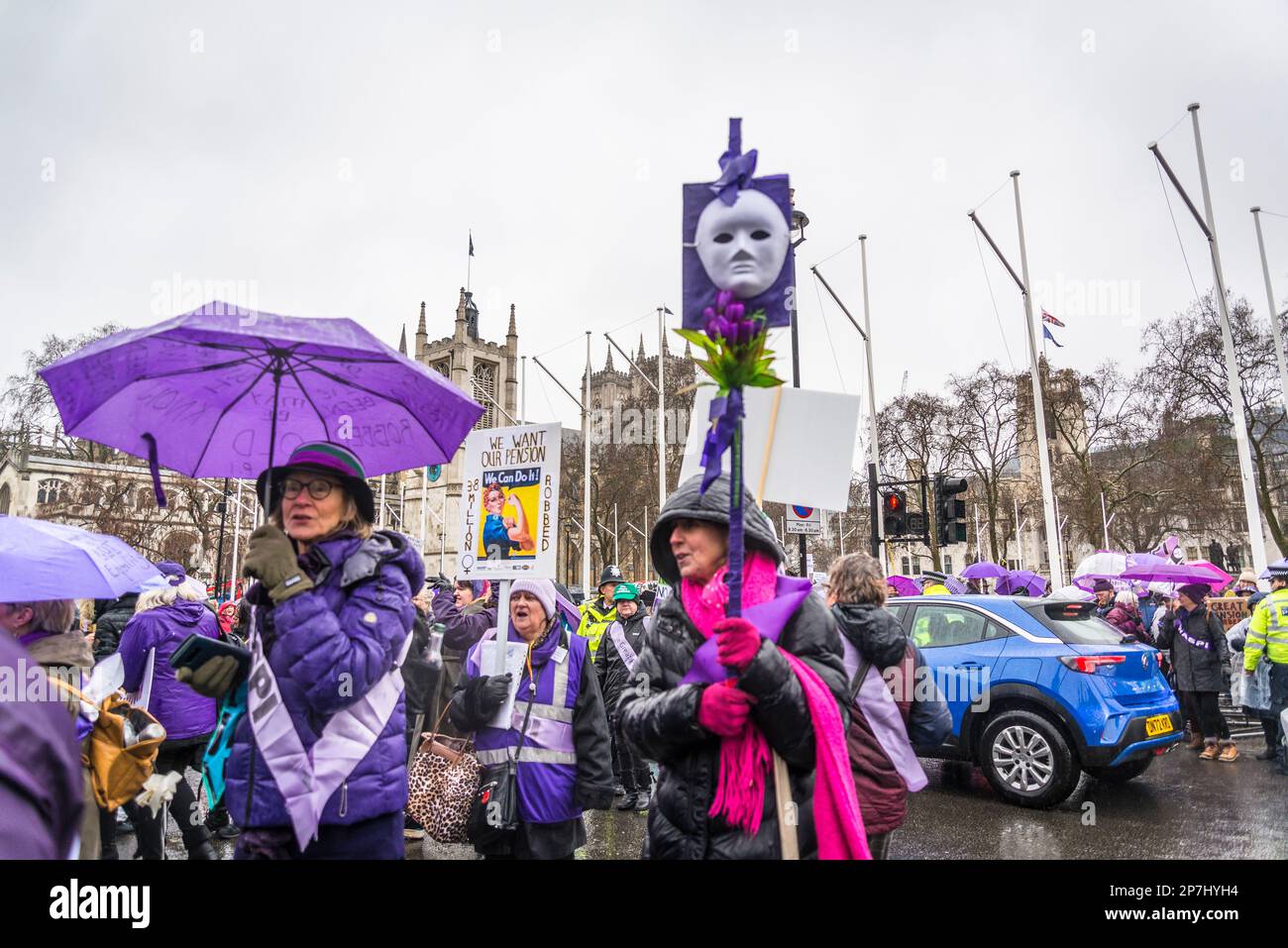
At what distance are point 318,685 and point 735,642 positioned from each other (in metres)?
1.28

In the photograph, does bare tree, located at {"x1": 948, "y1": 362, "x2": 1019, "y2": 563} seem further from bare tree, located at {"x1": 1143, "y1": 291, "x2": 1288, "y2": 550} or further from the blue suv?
the blue suv

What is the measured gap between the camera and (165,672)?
578cm

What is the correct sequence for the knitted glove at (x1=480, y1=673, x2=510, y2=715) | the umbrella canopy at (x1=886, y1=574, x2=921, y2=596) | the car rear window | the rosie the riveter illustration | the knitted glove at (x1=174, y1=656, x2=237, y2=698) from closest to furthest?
the knitted glove at (x1=174, y1=656, x2=237, y2=698) → the knitted glove at (x1=480, y1=673, x2=510, y2=715) → the rosie the riveter illustration → the car rear window → the umbrella canopy at (x1=886, y1=574, x2=921, y2=596)

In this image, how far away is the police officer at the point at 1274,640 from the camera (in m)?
8.76

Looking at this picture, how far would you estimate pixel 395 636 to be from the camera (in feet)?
8.59

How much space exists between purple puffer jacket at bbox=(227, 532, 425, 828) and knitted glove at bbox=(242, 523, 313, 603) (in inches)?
1.5

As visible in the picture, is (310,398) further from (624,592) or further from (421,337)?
(421,337)

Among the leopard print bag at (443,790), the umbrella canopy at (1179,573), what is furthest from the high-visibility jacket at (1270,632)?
the leopard print bag at (443,790)

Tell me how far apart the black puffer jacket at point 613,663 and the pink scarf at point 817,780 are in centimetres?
257

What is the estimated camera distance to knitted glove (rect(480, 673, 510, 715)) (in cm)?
390

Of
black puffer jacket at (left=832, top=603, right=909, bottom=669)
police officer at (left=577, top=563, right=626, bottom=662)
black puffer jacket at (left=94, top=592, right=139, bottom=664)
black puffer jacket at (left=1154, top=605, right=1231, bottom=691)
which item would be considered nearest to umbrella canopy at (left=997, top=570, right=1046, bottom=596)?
black puffer jacket at (left=1154, top=605, right=1231, bottom=691)
